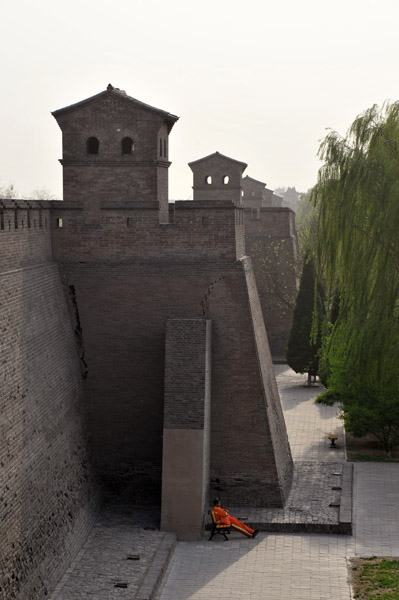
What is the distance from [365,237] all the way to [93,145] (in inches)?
217

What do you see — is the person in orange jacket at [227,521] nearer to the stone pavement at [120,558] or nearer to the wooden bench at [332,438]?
the stone pavement at [120,558]

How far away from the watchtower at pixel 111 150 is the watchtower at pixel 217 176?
1297cm

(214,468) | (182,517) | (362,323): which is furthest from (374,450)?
(182,517)

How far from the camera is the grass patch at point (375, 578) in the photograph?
11109 mm

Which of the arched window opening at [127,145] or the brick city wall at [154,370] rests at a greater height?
the arched window opening at [127,145]

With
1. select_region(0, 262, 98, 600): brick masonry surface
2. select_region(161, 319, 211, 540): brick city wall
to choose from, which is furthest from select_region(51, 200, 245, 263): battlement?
select_region(161, 319, 211, 540): brick city wall

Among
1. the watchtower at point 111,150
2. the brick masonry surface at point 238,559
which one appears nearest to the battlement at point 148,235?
the watchtower at point 111,150

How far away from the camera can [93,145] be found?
50.3 ft

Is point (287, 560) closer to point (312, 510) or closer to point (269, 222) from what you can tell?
point (312, 510)

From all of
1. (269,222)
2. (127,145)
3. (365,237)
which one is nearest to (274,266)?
(269,222)

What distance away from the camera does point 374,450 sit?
62.3 feet

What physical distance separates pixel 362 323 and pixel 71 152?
21.1 feet

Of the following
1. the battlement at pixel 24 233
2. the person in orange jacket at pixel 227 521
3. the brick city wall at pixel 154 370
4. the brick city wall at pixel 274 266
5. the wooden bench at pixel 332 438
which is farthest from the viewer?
the brick city wall at pixel 274 266

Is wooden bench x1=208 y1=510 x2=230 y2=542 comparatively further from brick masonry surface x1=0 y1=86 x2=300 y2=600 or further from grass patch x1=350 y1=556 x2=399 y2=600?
grass patch x1=350 y1=556 x2=399 y2=600
